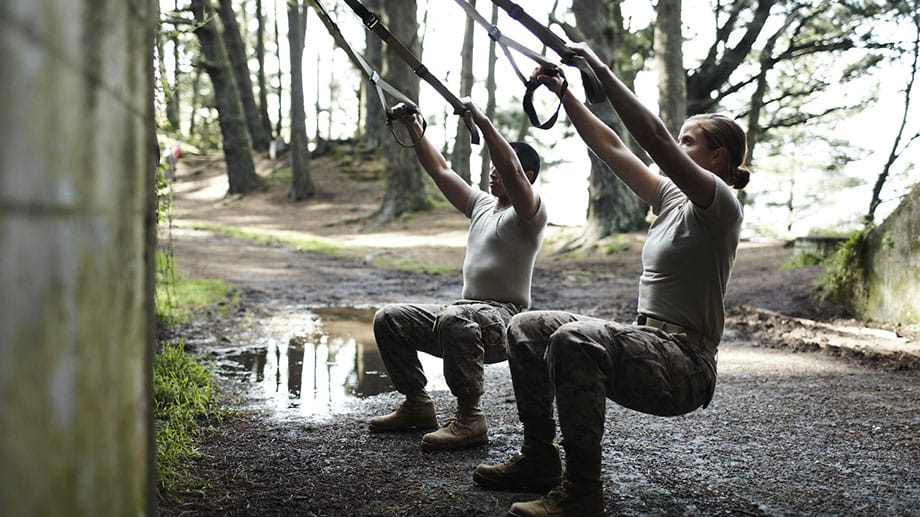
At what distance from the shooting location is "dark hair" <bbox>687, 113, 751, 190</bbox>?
299 centimetres

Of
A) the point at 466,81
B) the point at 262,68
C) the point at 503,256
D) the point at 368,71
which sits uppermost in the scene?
the point at 262,68

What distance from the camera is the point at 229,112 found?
2577 cm

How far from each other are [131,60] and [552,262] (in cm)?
1352

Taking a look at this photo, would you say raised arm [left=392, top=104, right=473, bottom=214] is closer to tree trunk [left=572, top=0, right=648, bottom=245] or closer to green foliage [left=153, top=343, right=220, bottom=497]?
green foliage [left=153, top=343, right=220, bottom=497]

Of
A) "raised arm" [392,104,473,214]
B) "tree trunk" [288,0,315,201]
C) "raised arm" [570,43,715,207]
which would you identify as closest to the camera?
"raised arm" [570,43,715,207]

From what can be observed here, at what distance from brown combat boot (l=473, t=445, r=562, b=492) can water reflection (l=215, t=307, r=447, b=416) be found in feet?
5.53

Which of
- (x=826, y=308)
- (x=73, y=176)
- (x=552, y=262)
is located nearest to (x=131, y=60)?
(x=73, y=176)

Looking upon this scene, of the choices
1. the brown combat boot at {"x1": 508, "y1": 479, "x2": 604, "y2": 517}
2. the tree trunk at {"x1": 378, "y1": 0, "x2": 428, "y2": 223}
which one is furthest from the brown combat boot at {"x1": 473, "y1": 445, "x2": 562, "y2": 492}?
the tree trunk at {"x1": 378, "y1": 0, "x2": 428, "y2": 223}

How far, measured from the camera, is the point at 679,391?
2.82 meters

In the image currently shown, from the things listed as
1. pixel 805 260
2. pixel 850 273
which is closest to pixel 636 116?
pixel 850 273

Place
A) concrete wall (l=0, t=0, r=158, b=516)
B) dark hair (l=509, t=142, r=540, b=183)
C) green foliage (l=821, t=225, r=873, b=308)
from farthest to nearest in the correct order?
1. green foliage (l=821, t=225, r=873, b=308)
2. dark hair (l=509, t=142, r=540, b=183)
3. concrete wall (l=0, t=0, r=158, b=516)

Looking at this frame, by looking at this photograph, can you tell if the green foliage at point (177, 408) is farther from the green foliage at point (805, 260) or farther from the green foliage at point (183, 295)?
the green foliage at point (805, 260)

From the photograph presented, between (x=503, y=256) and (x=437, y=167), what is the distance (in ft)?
2.62

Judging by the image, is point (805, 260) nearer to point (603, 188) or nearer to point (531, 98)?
point (603, 188)
